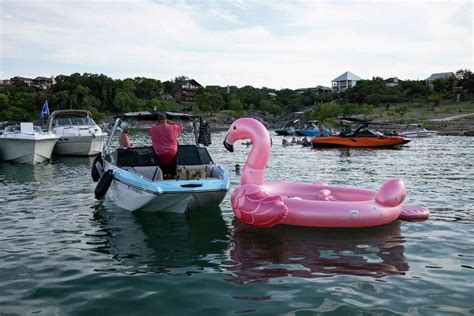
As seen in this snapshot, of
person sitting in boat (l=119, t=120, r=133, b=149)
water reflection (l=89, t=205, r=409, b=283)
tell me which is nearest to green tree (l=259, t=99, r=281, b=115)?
person sitting in boat (l=119, t=120, r=133, b=149)

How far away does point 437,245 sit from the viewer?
880cm

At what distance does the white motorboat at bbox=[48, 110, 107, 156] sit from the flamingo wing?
61.8ft

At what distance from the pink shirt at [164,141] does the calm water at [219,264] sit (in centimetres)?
149

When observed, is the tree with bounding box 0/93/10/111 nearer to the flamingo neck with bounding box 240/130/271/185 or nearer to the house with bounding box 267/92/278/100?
the house with bounding box 267/92/278/100

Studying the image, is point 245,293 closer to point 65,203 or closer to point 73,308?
point 73,308

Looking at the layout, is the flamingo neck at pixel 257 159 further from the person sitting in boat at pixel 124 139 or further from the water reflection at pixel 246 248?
the person sitting in boat at pixel 124 139

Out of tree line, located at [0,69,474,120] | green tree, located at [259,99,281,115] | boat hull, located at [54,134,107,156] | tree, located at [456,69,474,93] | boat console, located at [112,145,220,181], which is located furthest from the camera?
green tree, located at [259,99,281,115]

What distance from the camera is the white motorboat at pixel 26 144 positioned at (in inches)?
904

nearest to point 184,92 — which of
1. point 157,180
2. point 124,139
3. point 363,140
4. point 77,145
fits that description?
point 363,140

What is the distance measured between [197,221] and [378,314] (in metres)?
5.60

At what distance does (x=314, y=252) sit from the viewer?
8.28 metres

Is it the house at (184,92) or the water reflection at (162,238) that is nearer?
the water reflection at (162,238)

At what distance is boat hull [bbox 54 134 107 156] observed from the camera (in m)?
26.2

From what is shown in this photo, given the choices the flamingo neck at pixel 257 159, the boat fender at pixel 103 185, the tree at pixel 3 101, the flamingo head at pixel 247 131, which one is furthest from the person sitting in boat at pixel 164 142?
the tree at pixel 3 101
